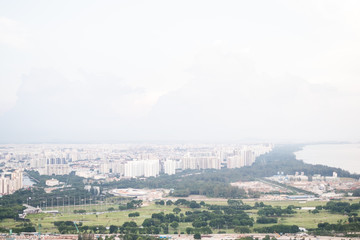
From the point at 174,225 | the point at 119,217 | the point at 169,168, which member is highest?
the point at 169,168

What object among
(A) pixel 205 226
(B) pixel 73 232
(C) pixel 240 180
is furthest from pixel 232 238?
(C) pixel 240 180

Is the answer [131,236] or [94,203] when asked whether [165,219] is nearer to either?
[131,236]

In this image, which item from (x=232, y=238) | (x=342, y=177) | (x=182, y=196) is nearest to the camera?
(x=232, y=238)

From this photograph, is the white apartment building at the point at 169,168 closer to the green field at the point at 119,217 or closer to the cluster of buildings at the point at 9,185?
the cluster of buildings at the point at 9,185

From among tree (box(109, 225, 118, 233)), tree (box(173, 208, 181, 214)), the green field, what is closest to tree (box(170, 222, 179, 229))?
the green field

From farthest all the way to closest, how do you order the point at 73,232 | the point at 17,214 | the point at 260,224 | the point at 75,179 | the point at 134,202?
the point at 75,179
the point at 134,202
the point at 17,214
the point at 260,224
the point at 73,232

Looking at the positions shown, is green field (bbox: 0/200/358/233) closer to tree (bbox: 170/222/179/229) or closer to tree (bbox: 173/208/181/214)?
tree (bbox: 170/222/179/229)

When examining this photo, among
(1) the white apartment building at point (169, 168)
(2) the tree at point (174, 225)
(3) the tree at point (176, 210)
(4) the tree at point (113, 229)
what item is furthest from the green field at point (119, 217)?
(1) the white apartment building at point (169, 168)

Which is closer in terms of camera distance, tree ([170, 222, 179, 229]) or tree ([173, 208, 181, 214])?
tree ([170, 222, 179, 229])

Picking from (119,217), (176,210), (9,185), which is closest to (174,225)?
(176,210)

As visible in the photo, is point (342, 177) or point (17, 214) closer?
point (17, 214)

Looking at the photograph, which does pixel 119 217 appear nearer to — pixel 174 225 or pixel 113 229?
pixel 113 229
